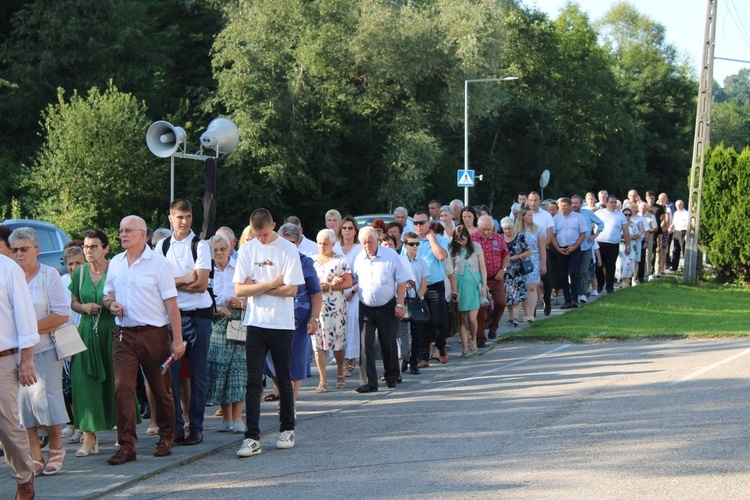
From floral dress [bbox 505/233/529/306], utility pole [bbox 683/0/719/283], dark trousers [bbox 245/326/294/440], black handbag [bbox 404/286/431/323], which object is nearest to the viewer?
dark trousers [bbox 245/326/294/440]

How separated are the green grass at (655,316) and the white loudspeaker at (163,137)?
6048mm

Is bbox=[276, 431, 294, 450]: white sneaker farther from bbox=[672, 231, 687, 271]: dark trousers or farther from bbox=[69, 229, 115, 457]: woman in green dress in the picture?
bbox=[672, 231, 687, 271]: dark trousers

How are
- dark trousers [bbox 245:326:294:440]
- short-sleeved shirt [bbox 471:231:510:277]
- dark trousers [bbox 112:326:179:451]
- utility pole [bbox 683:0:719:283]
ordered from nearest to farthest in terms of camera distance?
dark trousers [bbox 112:326:179:451] → dark trousers [bbox 245:326:294:440] → short-sleeved shirt [bbox 471:231:510:277] → utility pole [bbox 683:0:719:283]

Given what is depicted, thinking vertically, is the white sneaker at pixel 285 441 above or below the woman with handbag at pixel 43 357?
below

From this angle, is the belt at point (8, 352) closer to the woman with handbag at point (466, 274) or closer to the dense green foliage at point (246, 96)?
the woman with handbag at point (466, 274)

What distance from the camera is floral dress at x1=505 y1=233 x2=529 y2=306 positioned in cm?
1770

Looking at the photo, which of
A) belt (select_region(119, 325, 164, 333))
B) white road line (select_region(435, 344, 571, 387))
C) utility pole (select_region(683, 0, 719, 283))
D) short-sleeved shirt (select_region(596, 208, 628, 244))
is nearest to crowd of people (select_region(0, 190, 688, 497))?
belt (select_region(119, 325, 164, 333))

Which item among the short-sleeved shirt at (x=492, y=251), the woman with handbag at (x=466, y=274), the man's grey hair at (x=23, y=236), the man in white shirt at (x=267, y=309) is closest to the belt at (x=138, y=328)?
the man in white shirt at (x=267, y=309)

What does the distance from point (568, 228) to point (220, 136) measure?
8.37 metres

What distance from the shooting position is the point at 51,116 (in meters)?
38.7

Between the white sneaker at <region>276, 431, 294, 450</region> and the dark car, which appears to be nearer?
the white sneaker at <region>276, 431, 294, 450</region>

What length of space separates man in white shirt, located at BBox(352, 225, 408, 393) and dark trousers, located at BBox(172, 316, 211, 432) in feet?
10.4

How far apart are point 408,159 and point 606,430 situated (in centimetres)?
3901

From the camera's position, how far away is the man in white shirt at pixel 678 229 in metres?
27.8
